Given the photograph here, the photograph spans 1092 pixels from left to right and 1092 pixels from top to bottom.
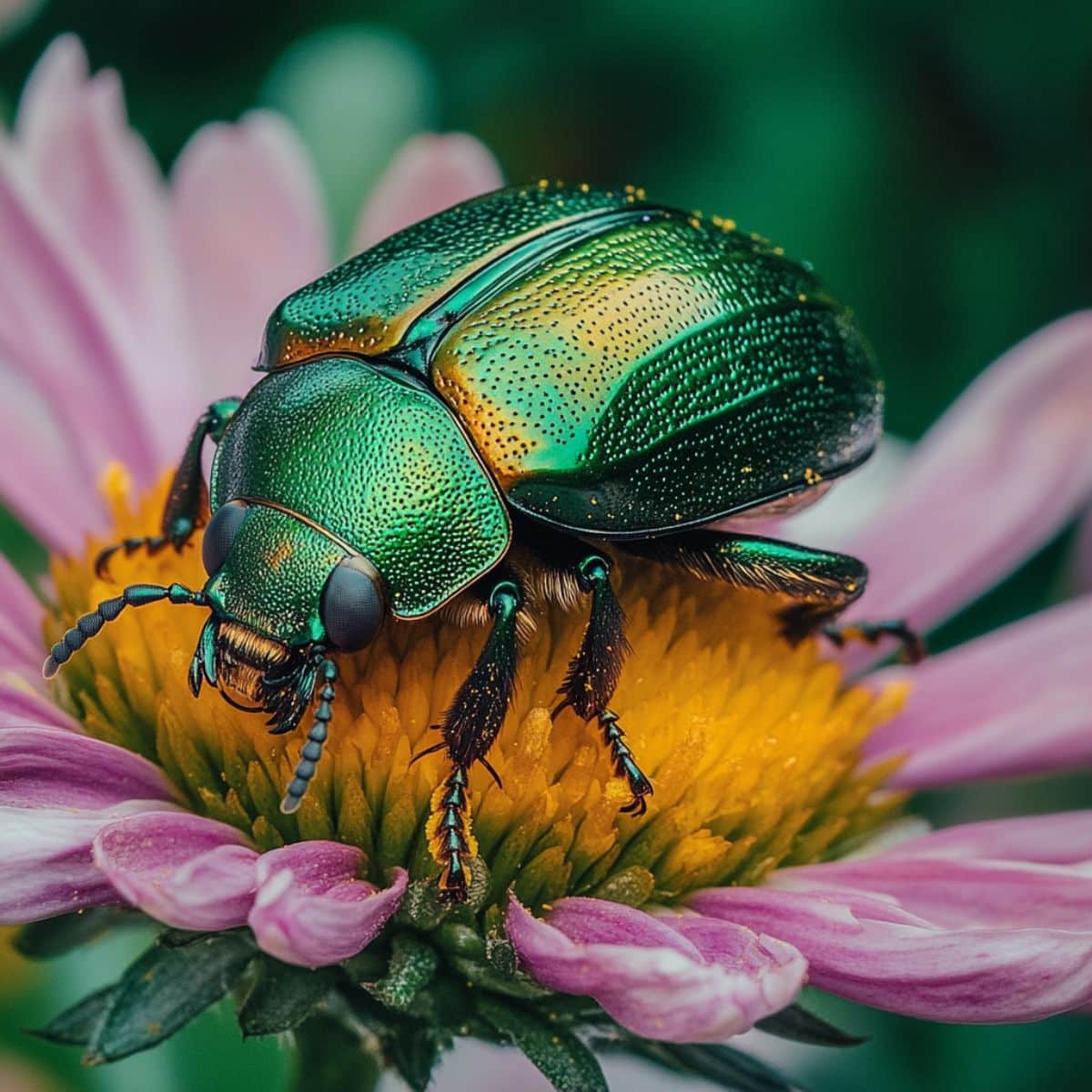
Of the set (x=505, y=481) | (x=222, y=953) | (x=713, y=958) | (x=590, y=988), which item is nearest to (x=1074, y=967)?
(x=713, y=958)

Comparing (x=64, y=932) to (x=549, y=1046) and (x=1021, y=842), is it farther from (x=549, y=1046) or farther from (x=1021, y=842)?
(x=1021, y=842)

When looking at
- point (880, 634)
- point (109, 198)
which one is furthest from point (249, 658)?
point (109, 198)

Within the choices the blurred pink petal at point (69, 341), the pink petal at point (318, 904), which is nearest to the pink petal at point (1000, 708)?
the pink petal at point (318, 904)

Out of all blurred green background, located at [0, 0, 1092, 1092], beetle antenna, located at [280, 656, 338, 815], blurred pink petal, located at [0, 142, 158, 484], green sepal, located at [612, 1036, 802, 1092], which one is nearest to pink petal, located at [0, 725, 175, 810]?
beetle antenna, located at [280, 656, 338, 815]

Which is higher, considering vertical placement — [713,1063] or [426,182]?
[426,182]

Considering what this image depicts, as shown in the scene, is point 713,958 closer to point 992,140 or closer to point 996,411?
point 996,411

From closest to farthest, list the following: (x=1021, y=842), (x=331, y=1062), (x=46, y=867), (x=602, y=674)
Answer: (x=46, y=867) < (x=602, y=674) < (x=331, y=1062) < (x=1021, y=842)

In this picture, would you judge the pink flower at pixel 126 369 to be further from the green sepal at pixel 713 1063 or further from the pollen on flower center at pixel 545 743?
the green sepal at pixel 713 1063
